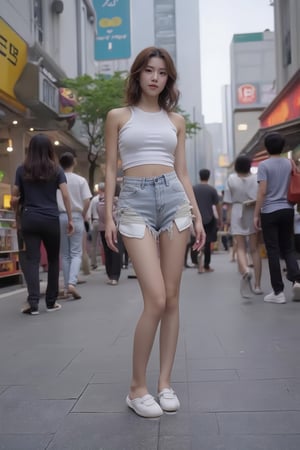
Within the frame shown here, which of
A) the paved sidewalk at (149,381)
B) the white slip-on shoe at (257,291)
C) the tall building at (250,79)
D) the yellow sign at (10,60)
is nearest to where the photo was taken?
the paved sidewalk at (149,381)

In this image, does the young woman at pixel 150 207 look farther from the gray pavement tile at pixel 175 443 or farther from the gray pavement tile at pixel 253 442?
the gray pavement tile at pixel 253 442

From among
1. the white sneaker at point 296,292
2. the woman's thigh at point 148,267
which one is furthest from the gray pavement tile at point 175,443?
the white sneaker at point 296,292

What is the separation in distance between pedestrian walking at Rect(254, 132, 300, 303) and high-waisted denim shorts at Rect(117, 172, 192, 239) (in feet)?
10.1

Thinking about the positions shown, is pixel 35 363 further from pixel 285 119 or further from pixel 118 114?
pixel 285 119

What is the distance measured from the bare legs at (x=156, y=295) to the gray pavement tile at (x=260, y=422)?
0.38 meters

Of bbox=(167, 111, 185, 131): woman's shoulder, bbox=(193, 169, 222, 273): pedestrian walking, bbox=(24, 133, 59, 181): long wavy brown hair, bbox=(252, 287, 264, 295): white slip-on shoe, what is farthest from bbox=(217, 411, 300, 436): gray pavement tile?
bbox=(193, 169, 222, 273): pedestrian walking

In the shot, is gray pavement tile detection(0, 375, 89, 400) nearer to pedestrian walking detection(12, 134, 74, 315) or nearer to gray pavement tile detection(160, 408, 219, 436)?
gray pavement tile detection(160, 408, 219, 436)

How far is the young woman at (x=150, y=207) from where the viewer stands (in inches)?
96.3

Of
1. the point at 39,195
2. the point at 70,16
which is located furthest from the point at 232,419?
the point at 70,16

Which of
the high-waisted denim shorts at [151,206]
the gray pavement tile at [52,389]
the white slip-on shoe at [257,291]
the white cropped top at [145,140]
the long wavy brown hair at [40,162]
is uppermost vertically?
the long wavy brown hair at [40,162]

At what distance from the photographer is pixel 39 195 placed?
17.1 feet

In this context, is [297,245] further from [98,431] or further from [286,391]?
[98,431]

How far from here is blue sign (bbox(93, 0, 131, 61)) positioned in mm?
17156

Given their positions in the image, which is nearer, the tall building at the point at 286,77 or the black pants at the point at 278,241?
the black pants at the point at 278,241
